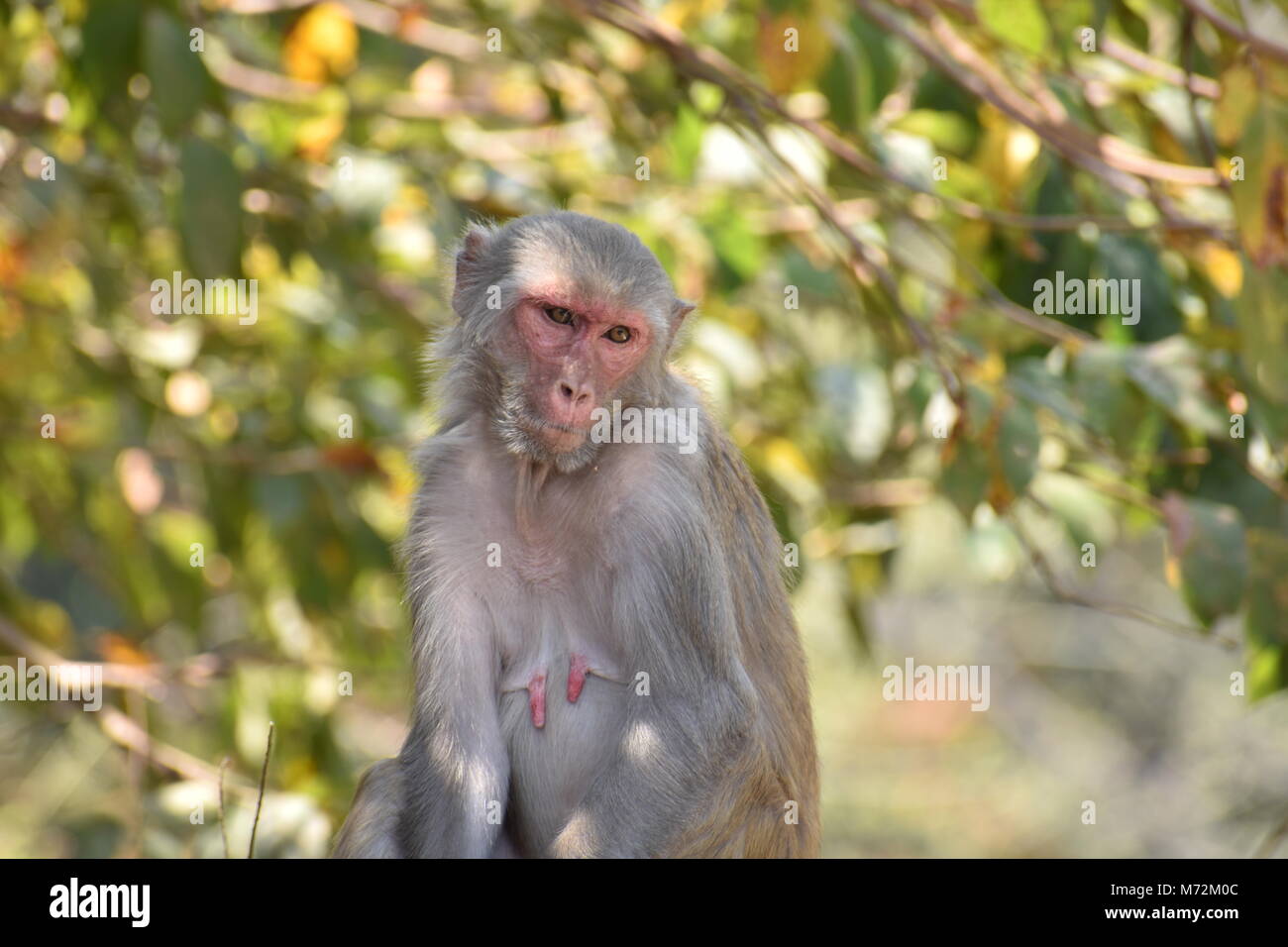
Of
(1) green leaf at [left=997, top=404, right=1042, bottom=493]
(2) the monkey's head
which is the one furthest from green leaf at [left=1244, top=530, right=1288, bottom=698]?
(2) the monkey's head

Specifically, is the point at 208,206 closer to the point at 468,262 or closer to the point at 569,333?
the point at 468,262

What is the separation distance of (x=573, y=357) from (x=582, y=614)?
31.8 inches

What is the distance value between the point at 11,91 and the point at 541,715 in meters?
4.83

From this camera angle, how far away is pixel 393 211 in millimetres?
8172

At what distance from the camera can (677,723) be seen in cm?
447

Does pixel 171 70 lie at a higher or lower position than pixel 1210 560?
higher

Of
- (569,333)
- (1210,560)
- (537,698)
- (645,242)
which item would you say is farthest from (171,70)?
(1210,560)

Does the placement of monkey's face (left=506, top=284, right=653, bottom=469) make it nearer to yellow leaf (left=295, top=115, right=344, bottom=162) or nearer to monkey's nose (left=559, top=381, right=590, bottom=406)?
monkey's nose (left=559, top=381, right=590, bottom=406)

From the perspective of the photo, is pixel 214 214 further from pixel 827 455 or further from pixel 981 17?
pixel 827 455

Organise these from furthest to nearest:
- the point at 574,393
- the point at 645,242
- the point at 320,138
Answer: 1. the point at 320,138
2. the point at 645,242
3. the point at 574,393

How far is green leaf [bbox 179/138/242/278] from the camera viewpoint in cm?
565

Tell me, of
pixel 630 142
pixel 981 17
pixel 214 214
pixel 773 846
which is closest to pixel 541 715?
pixel 773 846

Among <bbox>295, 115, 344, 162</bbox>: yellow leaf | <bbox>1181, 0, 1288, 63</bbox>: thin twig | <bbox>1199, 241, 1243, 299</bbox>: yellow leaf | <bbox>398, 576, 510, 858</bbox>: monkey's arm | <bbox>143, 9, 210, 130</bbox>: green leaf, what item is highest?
<bbox>295, 115, 344, 162</bbox>: yellow leaf

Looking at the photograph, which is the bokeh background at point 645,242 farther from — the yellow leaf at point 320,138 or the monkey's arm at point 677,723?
the monkey's arm at point 677,723
